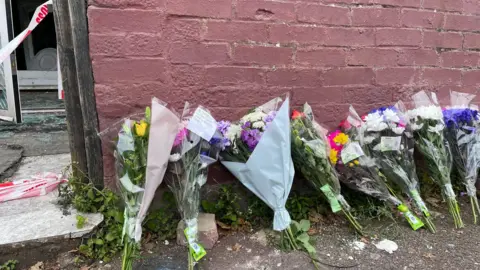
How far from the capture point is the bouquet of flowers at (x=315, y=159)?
2.20 m

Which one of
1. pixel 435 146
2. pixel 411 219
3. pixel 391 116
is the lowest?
pixel 411 219

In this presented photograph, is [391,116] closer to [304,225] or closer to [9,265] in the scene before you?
[304,225]

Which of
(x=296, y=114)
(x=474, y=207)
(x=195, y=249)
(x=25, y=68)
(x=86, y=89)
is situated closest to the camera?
(x=195, y=249)

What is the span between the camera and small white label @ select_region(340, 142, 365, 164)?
2303mm

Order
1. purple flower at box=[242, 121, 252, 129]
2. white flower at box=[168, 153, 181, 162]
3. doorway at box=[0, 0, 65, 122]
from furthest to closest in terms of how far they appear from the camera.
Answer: doorway at box=[0, 0, 65, 122] → purple flower at box=[242, 121, 252, 129] → white flower at box=[168, 153, 181, 162]

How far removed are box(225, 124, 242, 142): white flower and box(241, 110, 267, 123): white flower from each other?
8 cm

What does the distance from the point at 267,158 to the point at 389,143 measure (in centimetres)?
95

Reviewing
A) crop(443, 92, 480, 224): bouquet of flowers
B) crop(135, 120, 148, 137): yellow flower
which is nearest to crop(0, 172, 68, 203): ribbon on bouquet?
crop(135, 120, 148, 137): yellow flower

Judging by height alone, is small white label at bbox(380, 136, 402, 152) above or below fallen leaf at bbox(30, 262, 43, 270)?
above

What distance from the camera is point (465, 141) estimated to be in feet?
8.68

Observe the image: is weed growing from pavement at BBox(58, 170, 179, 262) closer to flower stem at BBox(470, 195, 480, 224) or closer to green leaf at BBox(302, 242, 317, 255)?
green leaf at BBox(302, 242, 317, 255)

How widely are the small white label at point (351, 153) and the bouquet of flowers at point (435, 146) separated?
1.81 feet

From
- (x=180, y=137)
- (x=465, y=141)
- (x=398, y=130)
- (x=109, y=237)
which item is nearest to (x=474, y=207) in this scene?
(x=465, y=141)

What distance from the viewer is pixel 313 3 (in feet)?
7.98
